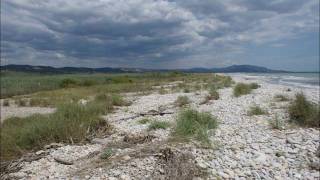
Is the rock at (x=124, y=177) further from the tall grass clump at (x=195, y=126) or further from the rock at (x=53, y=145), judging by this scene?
the rock at (x=53, y=145)

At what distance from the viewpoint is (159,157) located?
24.4 ft

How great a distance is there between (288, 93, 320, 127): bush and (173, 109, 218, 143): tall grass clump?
8.08ft

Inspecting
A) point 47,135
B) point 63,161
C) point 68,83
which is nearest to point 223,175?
point 63,161

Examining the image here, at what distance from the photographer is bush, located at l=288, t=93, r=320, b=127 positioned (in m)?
10.4

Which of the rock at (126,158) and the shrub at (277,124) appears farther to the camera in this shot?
the shrub at (277,124)

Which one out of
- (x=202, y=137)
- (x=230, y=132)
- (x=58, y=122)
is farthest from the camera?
(x=58, y=122)

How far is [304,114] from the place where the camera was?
10953mm

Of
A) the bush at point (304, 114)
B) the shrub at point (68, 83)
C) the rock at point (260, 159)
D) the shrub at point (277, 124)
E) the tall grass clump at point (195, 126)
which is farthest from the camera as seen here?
the shrub at point (68, 83)

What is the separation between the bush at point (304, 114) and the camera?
1037cm

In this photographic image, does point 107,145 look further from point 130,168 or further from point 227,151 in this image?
point 227,151

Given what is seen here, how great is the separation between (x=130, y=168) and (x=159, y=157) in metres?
0.69

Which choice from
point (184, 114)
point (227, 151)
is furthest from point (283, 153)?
point (184, 114)

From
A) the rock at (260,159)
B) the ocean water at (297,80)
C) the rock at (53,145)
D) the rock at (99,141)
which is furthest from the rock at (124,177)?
the ocean water at (297,80)

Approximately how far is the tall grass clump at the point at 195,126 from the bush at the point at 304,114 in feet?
8.08
